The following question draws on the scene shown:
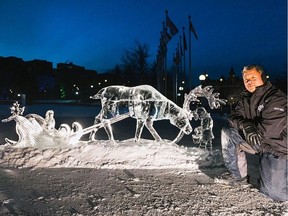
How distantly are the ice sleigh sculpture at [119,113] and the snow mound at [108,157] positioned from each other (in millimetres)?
338

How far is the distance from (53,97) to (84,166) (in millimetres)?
53675

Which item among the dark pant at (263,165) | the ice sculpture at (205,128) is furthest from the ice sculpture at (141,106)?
the dark pant at (263,165)

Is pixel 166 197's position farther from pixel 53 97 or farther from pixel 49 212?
pixel 53 97

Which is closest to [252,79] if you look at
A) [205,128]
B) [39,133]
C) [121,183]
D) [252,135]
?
[252,135]

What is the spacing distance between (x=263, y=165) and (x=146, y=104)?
2529mm

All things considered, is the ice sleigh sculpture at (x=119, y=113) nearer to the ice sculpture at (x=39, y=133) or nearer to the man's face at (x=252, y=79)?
the ice sculpture at (x=39, y=133)

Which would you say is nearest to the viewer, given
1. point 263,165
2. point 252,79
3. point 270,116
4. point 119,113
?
point 270,116

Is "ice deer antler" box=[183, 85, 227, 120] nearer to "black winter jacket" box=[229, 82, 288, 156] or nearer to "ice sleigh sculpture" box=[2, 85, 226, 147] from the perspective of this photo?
"ice sleigh sculpture" box=[2, 85, 226, 147]

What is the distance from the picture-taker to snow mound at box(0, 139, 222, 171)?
498 centimetres

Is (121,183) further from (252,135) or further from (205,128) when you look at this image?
(205,128)

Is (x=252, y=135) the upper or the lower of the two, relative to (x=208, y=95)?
lower

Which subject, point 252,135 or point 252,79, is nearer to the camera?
point 252,135

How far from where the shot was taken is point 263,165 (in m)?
3.68

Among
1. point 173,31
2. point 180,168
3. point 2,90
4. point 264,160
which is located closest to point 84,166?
point 180,168
